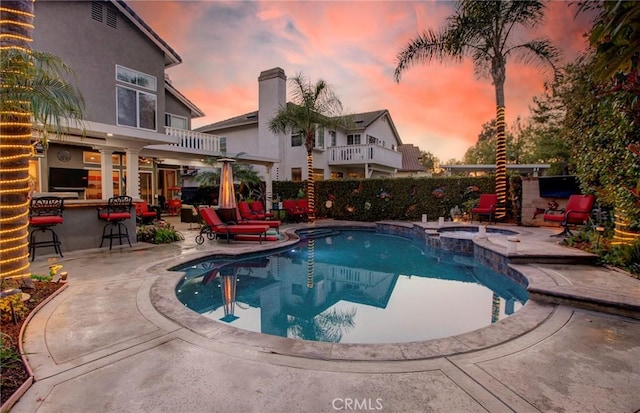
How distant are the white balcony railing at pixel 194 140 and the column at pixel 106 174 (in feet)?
9.98

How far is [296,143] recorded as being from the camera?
20.3m

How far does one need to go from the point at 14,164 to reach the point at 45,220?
3452mm

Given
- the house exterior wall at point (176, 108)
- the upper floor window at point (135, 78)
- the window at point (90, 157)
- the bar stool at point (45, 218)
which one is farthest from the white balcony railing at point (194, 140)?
the bar stool at point (45, 218)

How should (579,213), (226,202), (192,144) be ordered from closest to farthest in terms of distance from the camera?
(579,213)
(226,202)
(192,144)

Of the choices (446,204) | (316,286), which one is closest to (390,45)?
(446,204)

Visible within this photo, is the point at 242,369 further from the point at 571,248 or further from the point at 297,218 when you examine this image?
the point at 297,218

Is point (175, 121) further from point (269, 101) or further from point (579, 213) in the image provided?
point (579, 213)

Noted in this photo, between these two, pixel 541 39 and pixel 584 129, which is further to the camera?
pixel 541 39

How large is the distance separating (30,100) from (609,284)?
880cm

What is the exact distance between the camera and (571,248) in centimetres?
716

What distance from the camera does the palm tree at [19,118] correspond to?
13.4ft

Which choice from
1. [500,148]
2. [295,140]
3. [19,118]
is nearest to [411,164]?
[295,140]

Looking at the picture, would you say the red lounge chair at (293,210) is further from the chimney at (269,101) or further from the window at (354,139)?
the window at (354,139)

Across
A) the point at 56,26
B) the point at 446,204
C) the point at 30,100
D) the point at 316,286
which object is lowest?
the point at 316,286
